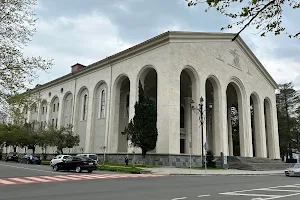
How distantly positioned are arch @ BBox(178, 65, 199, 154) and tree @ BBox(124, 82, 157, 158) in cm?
341

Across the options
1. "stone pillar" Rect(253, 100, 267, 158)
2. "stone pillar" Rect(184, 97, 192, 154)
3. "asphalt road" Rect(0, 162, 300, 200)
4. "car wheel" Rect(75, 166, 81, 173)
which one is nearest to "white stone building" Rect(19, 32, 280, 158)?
"stone pillar" Rect(184, 97, 192, 154)

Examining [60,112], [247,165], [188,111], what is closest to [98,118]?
[60,112]

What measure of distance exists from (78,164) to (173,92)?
541 inches

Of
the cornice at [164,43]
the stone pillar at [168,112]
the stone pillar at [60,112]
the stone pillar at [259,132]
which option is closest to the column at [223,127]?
the cornice at [164,43]

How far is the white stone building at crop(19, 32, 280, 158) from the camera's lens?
3166 centimetres

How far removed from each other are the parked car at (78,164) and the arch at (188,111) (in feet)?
39.8

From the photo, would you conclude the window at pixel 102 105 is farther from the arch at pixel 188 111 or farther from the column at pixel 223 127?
the column at pixel 223 127

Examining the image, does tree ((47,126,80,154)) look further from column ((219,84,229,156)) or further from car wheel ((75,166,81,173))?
column ((219,84,229,156))

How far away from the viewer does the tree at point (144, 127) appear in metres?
28.3

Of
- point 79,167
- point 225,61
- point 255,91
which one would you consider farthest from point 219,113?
point 79,167

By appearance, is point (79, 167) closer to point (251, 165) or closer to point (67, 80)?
point (251, 165)

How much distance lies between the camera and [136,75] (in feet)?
115

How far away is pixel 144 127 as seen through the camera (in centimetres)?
2844

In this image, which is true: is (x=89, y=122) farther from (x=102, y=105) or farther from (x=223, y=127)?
(x=223, y=127)
